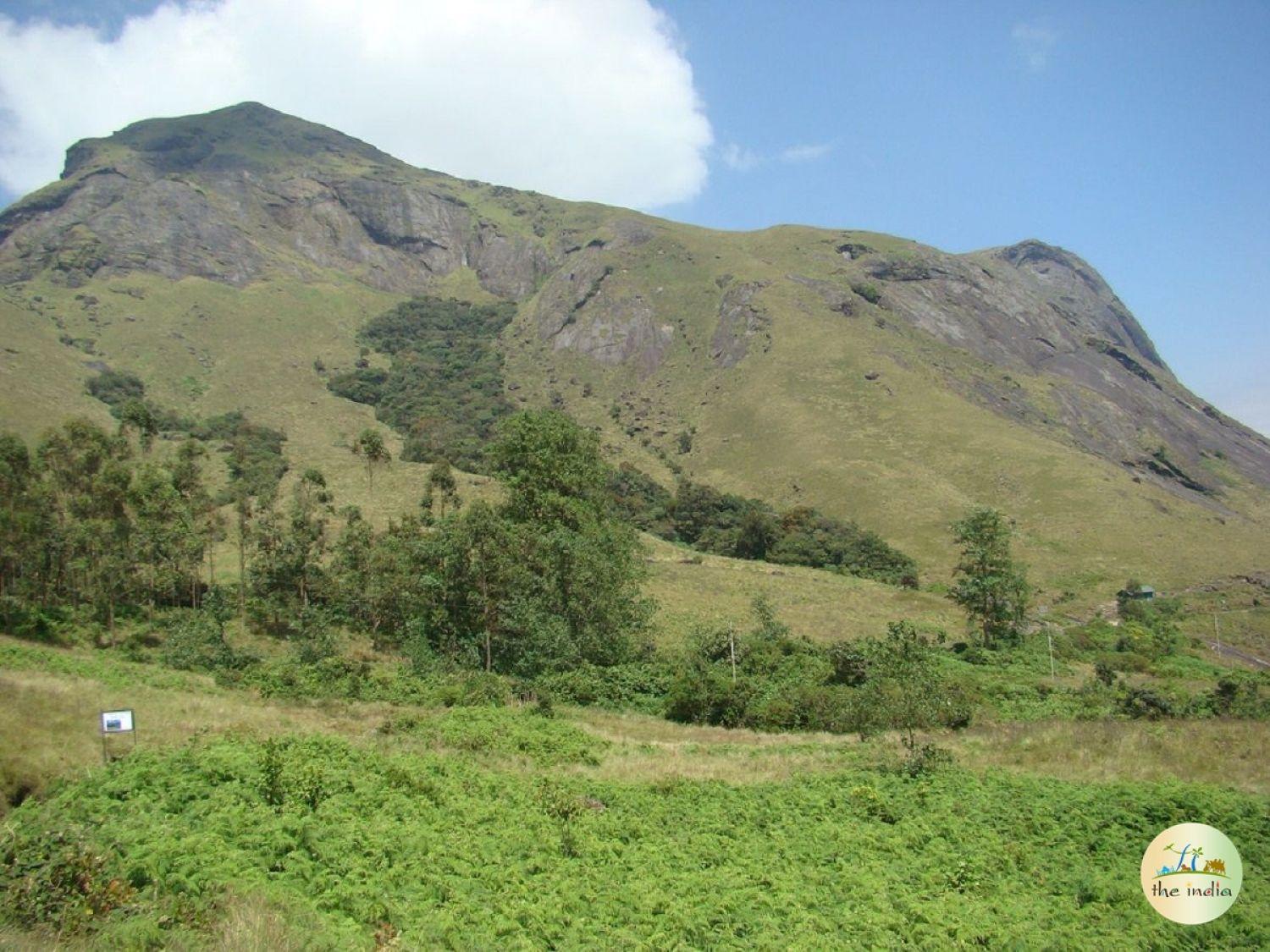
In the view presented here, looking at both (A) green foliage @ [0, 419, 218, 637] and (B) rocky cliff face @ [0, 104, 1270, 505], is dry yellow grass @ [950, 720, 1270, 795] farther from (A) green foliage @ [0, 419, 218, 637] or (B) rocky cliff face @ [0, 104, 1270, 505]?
(B) rocky cliff face @ [0, 104, 1270, 505]

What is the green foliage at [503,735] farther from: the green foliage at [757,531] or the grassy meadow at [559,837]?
the green foliage at [757,531]

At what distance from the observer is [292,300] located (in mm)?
159250

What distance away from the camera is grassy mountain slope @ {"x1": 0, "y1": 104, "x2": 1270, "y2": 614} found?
93.4 meters

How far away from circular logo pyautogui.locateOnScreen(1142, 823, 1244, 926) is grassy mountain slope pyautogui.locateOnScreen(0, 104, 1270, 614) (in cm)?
5005

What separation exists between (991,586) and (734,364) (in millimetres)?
91064

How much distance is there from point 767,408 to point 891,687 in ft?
322

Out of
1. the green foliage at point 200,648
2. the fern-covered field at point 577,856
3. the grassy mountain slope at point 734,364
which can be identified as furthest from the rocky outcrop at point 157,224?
the fern-covered field at point 577,856

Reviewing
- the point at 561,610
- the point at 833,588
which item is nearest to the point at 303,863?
the point at 561,610

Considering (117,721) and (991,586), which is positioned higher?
(991,586)

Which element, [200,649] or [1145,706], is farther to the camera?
[200,649]

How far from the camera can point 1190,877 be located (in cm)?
1184

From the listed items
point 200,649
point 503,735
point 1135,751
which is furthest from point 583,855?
point 200,649

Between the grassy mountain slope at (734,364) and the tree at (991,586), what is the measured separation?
66.8 feet

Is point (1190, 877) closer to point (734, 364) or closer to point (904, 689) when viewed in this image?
point (904, 689)
